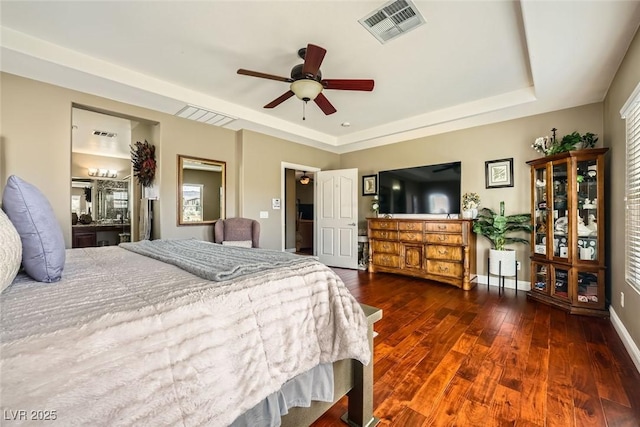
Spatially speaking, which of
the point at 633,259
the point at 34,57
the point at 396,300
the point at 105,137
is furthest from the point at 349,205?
the point at 105,137

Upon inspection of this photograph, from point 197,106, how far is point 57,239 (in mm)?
2871

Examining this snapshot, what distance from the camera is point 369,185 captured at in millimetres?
5512

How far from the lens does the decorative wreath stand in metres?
3.69

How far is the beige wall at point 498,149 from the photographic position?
11.4 ft

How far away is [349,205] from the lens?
5.21m

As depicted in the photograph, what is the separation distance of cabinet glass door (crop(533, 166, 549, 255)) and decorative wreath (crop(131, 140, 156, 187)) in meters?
5.02

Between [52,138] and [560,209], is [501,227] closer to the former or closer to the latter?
[560,209]

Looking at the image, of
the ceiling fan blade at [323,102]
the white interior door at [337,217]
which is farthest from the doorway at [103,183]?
the white interior door at [337,217]

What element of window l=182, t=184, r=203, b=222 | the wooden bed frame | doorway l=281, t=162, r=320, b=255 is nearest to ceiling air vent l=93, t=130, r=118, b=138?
window l=182, t=184, r=203, b=222

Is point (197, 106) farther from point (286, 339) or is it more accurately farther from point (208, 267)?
point (286, 339)

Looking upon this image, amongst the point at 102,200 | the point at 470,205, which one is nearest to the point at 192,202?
the point at 102,200

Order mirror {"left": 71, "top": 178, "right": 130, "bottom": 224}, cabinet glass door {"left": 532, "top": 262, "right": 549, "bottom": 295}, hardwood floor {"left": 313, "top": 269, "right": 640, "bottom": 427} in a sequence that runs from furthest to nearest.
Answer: mirror {"left": 71, "top": 178, "right": 130, "bottom": 224} → cabinet glass door {"left": 532, "top": 262, "right": 549, "bottom": 295} → hardwood floor {"left": 313, "top": 269, "right": 640, "bottom": 427}

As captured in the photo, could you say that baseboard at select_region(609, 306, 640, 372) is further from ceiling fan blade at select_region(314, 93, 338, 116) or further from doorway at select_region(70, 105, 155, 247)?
doorway at select_region(70, 105, 155, 247)

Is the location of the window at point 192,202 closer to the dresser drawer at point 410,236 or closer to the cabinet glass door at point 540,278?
the dresser drawer at point 410,236
